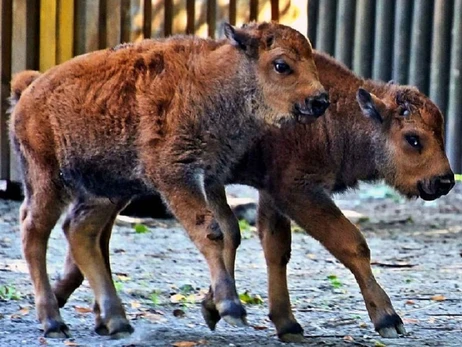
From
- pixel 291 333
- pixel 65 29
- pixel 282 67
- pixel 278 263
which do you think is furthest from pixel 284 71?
pixel 65 29

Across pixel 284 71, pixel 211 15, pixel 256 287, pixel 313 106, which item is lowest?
pixel 256 287

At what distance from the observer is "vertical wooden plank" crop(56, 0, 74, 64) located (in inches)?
497

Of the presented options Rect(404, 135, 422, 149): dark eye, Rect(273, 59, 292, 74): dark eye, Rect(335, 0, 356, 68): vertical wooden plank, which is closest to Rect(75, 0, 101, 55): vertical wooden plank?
Rect(335, 0, 356, 68): vertical wooden plank

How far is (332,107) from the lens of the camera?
26.3 ft

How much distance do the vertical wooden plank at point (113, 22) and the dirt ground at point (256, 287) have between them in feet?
6.55

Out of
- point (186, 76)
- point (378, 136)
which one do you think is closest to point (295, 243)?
point (378, 136)

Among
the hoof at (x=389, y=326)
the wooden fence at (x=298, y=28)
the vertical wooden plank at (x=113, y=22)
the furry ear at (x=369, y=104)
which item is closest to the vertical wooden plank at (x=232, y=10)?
the wooden fence at (x=298, y=28)

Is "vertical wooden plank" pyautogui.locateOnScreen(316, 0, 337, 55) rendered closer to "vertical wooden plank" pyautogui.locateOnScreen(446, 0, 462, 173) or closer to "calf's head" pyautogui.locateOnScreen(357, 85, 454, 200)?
"vertical wooden plank" pyautogui.locateOnScreen(446, 0, 462, 173)

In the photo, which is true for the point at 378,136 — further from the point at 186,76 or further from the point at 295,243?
the point at 295,243

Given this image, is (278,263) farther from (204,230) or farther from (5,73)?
(5,73)

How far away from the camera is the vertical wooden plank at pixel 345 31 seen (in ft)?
45.5

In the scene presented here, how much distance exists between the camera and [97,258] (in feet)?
25.0

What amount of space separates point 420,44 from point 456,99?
0.77 metres

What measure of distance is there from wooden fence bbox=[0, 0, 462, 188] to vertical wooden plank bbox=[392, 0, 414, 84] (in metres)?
0.01
